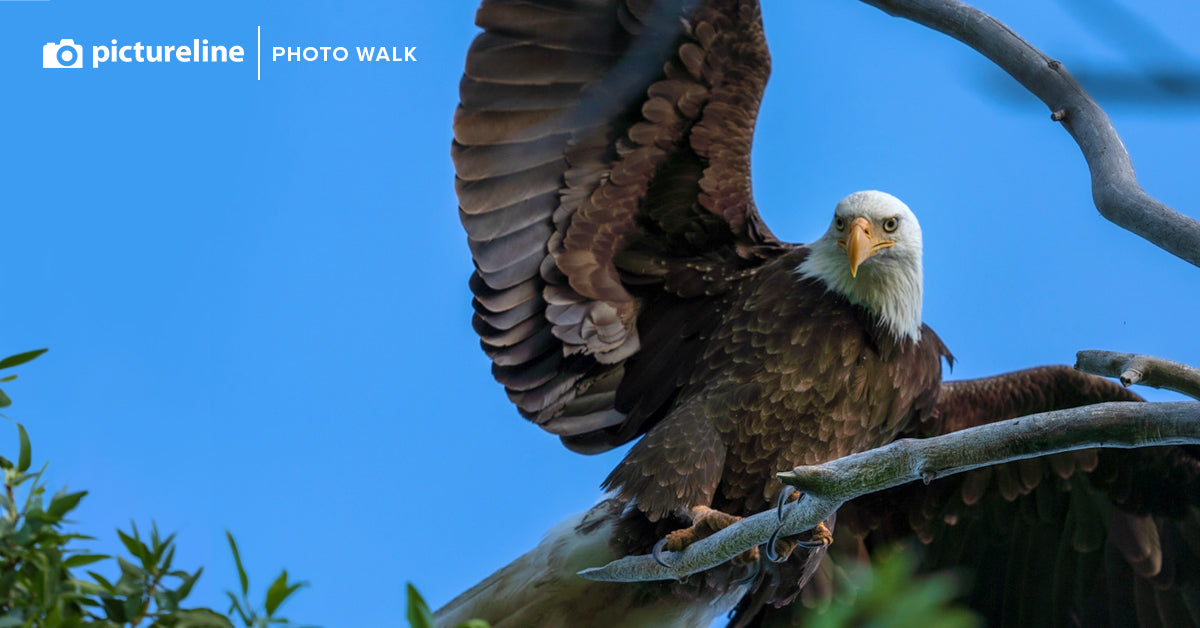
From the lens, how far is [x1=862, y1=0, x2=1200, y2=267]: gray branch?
1.84m

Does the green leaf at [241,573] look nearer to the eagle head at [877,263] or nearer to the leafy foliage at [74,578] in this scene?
the leafy foliage at [74,578]

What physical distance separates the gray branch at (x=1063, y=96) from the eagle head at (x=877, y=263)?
22.8 inches

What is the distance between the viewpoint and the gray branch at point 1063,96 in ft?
6.02

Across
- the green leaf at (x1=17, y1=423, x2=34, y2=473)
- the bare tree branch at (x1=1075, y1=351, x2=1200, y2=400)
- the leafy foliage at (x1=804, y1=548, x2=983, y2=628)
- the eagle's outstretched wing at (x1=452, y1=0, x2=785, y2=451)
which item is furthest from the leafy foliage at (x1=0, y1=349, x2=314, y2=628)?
the eagle's outstretched wing at (x1=452, y1=0, x2=785, y2=451)

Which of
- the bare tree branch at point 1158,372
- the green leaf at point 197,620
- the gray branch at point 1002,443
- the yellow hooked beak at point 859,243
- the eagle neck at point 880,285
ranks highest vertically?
the yellow hooked beak at point 859,243

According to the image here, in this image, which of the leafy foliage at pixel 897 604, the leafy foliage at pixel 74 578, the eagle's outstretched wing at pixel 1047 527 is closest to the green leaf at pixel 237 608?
the leafy foliage at pixel 74 578

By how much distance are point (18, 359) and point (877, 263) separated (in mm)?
1886

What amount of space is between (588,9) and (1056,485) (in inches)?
66.2

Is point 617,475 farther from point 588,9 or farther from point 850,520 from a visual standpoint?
point 588,9

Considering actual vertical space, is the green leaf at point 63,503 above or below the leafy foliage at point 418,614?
above

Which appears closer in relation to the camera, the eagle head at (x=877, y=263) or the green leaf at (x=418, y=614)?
the green leaf at (x=418, y=614)

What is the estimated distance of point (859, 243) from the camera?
253cm

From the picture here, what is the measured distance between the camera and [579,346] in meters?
2.76

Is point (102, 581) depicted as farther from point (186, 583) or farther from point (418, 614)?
point (418, 614)
